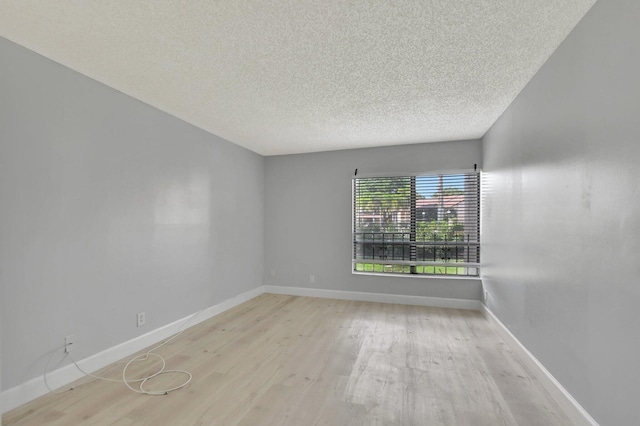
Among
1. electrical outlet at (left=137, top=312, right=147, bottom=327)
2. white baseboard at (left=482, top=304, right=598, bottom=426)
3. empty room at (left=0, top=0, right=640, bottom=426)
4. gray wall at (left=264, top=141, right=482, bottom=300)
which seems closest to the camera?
empty room at (left=0, top=0, right=640, bottom=426)

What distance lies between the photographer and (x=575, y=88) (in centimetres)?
176

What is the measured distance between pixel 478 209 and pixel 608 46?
3000 millimetres

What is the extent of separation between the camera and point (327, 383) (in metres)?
2.27

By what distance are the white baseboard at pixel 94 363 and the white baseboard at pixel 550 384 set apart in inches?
136

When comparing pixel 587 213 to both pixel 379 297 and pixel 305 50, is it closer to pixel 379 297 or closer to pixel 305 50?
pixel 305 50

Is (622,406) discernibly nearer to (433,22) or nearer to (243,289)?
(433,22)

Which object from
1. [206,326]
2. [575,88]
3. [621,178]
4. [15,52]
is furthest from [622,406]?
[15,52]

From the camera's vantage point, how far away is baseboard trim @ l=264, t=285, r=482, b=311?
166 inches

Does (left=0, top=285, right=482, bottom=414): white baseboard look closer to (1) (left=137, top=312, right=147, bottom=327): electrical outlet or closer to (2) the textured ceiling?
(1) (left=137, top=312, right=147, bottom=327): electrical outlet

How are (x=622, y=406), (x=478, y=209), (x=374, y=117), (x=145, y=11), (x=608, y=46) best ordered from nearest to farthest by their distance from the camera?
(x=622, y=406) → (x=608, y=46) → (x=145, y=11) → (x=374, y=117) → (x=478, y=209)

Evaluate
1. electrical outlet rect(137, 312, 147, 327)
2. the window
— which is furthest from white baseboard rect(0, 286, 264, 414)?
the window

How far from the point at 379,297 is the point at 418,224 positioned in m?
1.30

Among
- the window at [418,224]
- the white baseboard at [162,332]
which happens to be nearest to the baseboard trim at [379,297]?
the white baseboard at [162,332]

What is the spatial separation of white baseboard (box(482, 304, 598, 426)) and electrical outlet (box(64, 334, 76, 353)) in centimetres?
350
